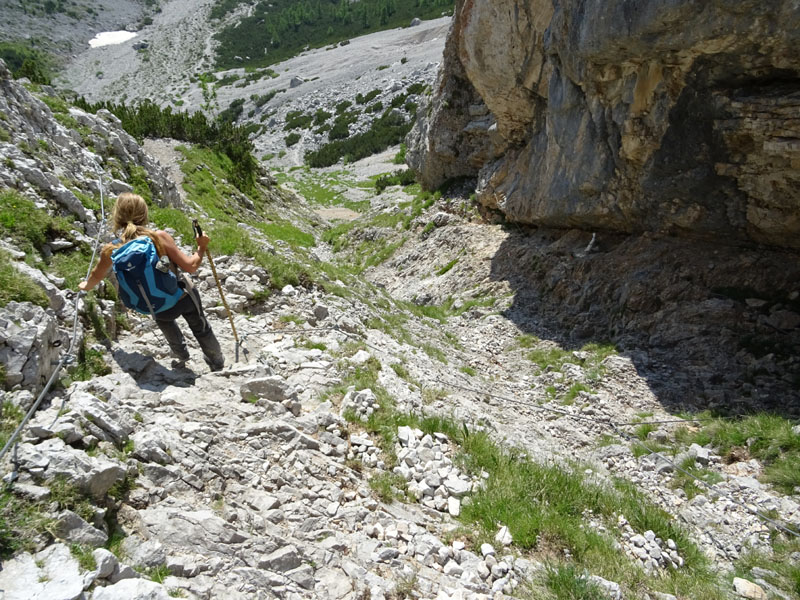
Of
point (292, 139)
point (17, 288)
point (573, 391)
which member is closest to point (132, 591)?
point (17, 288)

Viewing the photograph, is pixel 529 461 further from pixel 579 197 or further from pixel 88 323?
pixel 579 197

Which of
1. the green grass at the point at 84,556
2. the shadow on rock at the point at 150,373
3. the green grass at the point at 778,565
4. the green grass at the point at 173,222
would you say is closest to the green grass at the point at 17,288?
the shadow on rock at the point at 150,373

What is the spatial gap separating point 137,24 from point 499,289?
150m

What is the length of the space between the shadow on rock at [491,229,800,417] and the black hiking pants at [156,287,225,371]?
8.44 meters

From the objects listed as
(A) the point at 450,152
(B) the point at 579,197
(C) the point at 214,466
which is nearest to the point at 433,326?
(B) the point at 579,197

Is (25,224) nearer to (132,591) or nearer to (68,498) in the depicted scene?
(68,498)

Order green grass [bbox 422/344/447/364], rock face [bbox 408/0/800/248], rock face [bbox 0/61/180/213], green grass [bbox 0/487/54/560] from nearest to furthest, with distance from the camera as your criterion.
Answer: green grass [bbox 0/487/54/560] < rock face [bbox 0/61/180/213] < rock face [bbox 408/0/800/248] < green grass [bbox 422/344/447/364]

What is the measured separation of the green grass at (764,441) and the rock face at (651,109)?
470 cm

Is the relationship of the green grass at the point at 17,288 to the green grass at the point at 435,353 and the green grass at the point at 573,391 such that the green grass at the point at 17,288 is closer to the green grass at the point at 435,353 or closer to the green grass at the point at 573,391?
the green grass at the point at 435,353

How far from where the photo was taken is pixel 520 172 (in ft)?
59.3

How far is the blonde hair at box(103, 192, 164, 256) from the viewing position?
586cm

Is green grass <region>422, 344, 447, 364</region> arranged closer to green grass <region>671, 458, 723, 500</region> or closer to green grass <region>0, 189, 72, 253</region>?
green grass <region>671, 458, 723, 500</region>

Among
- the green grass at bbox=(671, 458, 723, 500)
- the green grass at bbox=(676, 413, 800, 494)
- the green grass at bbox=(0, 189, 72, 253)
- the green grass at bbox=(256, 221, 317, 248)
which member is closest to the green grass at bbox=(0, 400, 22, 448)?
the green grass at bbox=(0, 189, 72, 253)

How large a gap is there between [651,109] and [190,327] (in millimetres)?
10566
